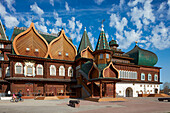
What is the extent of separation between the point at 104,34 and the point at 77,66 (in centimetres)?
918

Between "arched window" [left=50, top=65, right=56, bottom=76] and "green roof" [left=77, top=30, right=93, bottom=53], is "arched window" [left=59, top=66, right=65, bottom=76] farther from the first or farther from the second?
"green roof" [left=77, top=30, right=93, bottom=53]

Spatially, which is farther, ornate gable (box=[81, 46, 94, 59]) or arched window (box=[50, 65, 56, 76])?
ornate gable (box=[81, 46, 94, 59])

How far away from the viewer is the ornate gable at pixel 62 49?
30.9 meters

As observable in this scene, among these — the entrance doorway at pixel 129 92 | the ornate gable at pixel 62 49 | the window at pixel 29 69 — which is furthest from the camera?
the entrance doorway at pixel 129 92

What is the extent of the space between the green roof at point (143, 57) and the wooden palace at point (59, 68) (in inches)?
110

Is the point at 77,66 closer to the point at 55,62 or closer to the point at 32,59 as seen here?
the point at 55,62

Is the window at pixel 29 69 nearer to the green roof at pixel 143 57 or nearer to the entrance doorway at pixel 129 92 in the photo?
the entrance doorway at pixel 129 92

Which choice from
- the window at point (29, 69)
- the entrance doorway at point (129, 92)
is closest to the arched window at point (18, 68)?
the window at point (29, 69)

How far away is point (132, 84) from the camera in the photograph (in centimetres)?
3675

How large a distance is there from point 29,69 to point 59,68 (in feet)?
18.7

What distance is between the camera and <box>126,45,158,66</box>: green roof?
40.0m

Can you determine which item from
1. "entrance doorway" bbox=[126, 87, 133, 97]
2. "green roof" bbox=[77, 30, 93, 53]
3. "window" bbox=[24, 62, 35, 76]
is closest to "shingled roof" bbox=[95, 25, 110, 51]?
"green roof" bbox=[77, 30, 93, 53]

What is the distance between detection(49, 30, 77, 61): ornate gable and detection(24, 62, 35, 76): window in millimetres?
4359

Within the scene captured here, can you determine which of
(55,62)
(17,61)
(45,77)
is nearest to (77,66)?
(55,62)
